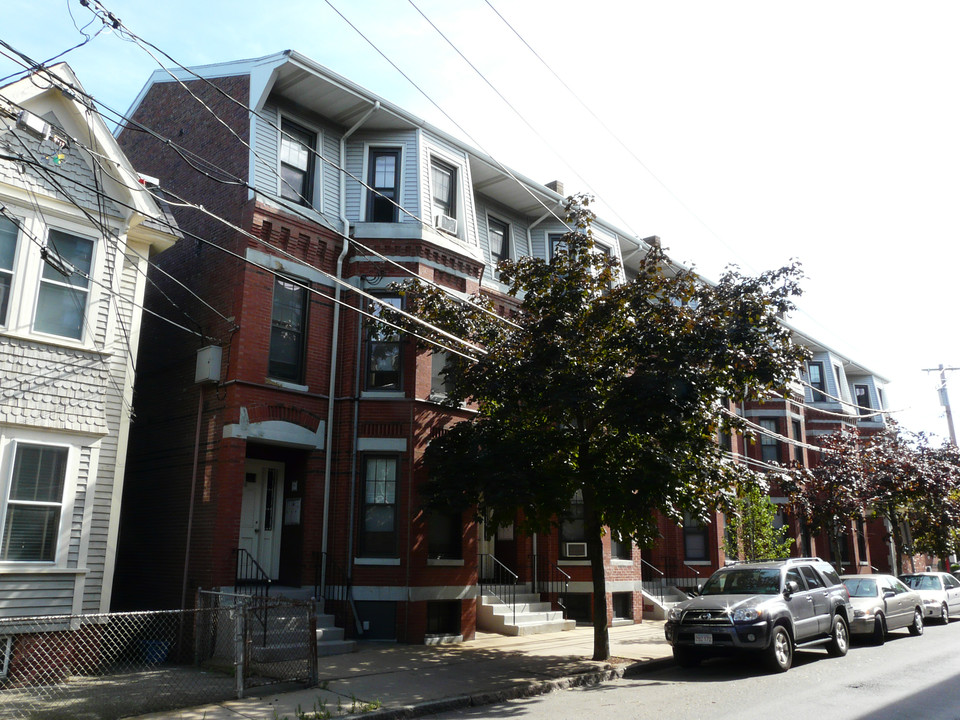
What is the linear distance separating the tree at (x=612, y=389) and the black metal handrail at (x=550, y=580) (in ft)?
19.0

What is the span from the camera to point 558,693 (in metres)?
10.8

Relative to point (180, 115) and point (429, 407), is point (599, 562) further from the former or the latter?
point (180, 115)

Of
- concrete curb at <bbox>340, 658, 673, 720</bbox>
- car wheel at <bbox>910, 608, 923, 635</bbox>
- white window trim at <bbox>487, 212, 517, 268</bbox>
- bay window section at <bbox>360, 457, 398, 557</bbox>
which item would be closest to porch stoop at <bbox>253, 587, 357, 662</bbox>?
bay window section at <bbox>360, 457, 398, 557</bbox>

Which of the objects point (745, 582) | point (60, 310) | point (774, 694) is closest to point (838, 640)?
point (745, 582)

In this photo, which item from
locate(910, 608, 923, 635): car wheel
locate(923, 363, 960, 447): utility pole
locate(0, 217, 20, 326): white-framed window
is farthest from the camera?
locate(923, 363, 960, 447): utility pole

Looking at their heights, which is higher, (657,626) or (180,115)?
(180,115)

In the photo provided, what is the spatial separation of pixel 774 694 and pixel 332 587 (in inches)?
310

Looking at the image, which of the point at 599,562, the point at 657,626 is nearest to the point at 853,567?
the point at 657,626

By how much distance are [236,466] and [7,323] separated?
13.9ft

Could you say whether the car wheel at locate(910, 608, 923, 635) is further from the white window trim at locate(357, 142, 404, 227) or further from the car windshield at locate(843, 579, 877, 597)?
the white window trim at locate(357, 142, 404, 227)

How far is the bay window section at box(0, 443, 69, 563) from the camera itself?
36.9 ft

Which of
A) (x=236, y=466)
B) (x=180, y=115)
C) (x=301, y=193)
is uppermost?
(x=180, y=115)

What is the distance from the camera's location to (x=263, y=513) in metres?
15.2

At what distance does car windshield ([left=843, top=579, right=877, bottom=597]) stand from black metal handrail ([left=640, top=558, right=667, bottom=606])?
5.23 metres
